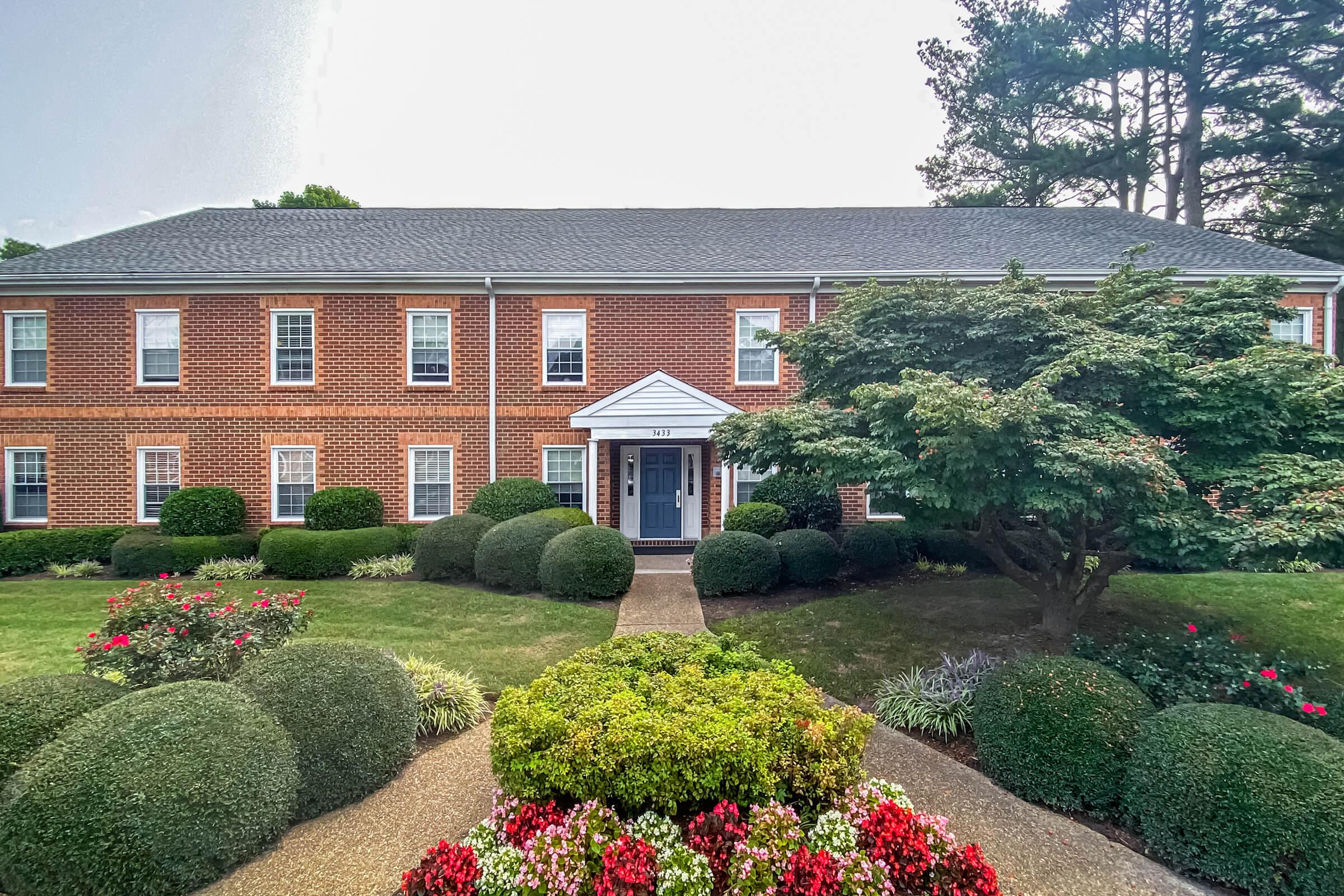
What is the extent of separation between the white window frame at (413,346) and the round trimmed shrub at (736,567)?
7375mm

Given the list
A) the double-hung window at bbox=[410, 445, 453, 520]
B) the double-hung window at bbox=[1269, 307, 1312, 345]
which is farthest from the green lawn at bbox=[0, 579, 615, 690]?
the double-hung window at bbox=[1269, 307, 1312, 345]

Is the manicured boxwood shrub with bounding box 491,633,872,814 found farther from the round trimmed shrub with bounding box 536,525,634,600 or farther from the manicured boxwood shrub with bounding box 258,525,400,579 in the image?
the manicured boxwood shrub with bounding box 258,525,400,579

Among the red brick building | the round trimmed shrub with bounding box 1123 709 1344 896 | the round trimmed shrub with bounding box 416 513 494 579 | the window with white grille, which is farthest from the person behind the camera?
the window with white grille

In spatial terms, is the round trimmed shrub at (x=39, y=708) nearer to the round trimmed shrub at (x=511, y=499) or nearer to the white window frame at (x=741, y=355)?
the round trimmed shrub at (x=511, y=499)

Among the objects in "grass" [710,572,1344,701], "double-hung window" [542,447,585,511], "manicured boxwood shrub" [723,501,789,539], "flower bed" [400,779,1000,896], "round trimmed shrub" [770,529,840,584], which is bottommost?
"grass" [710,572,1344,701]

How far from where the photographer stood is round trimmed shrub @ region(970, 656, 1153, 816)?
3.92 meters

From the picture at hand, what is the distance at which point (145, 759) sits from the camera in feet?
10.4

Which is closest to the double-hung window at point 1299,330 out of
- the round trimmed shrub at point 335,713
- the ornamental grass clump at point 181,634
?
the round trimmed shrub at point 335,713

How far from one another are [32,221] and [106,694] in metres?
28.9

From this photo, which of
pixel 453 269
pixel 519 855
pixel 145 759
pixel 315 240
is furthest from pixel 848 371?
pixel 315 240

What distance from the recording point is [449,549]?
32.9ft

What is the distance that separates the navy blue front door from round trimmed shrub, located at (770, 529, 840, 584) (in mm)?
4081

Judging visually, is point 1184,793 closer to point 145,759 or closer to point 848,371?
point 848,371

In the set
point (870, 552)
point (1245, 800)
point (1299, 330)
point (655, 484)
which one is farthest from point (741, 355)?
point (1299, 330)
